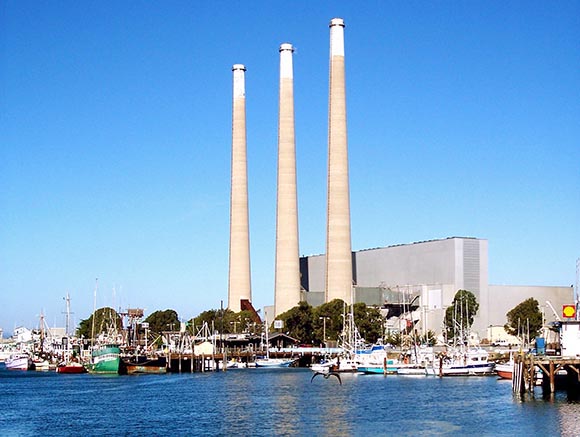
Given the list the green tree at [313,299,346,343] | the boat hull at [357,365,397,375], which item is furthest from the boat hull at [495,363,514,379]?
the green tree at [313,299,346,343]

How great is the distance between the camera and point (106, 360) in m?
154

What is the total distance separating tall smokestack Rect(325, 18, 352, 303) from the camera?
610 ft

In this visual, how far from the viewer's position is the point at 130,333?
18675cm

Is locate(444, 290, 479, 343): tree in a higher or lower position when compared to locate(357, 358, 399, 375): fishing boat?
higher

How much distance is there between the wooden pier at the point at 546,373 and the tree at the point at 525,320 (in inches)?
3853

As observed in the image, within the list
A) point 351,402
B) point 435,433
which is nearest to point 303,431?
point 435,433

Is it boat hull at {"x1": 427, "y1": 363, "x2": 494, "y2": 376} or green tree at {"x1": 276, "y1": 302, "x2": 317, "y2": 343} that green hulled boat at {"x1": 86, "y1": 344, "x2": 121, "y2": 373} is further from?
boat hull at {"x1": 427, "y1": 363, "x2": 494, "y2": 376}

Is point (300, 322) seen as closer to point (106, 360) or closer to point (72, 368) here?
point (72, 368)

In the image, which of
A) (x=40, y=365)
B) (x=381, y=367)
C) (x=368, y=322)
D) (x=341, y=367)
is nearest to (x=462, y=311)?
(x=368, y=322)

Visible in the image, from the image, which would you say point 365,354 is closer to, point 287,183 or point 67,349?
point 287,183

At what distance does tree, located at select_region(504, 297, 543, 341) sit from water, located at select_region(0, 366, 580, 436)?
A: 223 ft

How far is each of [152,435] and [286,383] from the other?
176 ft

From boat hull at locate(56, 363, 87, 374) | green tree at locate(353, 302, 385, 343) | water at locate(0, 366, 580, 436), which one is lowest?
water at locate(0, 366, 580, 436)

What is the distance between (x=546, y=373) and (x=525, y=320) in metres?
105
